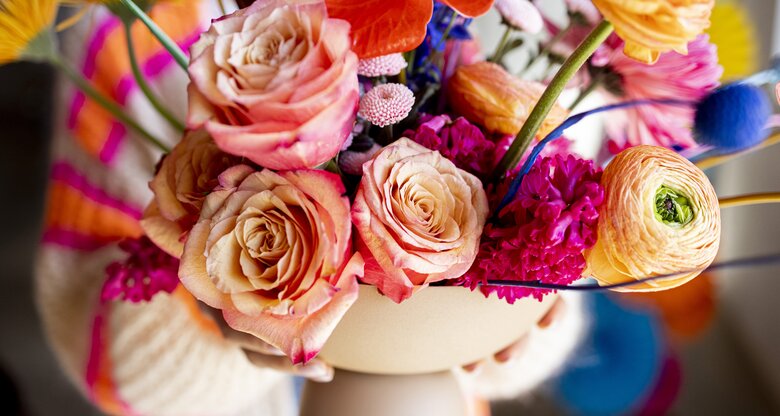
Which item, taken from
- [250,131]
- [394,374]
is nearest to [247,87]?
[250,131]

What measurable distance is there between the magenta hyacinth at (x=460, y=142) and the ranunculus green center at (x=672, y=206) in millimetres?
84

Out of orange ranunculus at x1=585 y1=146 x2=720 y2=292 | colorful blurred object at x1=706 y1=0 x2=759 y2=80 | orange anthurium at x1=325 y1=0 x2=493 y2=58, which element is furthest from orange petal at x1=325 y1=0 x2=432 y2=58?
colorful blurred object at x1=706 y1=0 x2=759 y2=80

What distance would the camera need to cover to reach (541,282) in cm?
33

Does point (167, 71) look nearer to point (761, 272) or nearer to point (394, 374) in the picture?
point (394, 374)

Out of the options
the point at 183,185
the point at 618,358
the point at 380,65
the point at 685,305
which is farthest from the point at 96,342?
the point at 685,305

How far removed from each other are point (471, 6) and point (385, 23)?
0.04 meters

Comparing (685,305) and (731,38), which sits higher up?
(731,38)

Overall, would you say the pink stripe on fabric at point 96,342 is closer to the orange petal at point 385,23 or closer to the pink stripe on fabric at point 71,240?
the pink stripe on fabric at point 71,240

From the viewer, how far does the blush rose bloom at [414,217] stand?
303 mm

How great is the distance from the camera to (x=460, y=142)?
0.35 m

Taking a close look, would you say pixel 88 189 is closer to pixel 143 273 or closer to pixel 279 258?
pixel 143 273

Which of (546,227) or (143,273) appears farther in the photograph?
(143,273)

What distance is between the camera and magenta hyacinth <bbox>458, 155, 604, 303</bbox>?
31 centimetres

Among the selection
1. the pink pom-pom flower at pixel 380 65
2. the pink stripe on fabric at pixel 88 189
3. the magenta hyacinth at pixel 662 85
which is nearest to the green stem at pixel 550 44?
the magenta hyacinth at pixel 662 85
